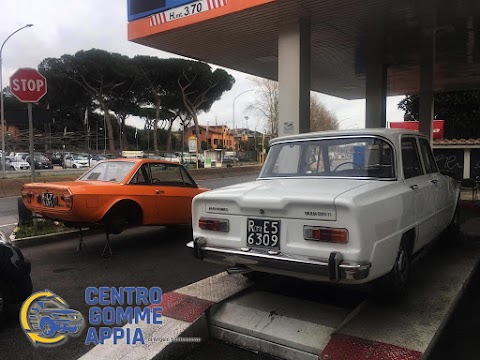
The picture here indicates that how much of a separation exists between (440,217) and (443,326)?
192 centimetres

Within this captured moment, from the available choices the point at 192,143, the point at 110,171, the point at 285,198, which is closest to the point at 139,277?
the point at 110,171

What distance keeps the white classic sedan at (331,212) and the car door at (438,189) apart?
0.04 m

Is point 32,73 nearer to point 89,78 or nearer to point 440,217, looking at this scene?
point 440,217

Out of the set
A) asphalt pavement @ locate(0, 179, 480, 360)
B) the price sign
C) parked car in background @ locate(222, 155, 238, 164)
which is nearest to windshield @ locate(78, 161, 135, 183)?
asphalt pavement @ locate(0, 179, 480, 360)

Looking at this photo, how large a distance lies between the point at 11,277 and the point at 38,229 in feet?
15.2

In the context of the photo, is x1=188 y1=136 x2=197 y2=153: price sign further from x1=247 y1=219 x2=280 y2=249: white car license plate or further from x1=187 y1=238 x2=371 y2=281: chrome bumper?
x1=247 y1=219 x2=280 y2=249: white car license plate

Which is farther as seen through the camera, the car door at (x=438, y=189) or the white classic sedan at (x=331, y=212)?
the car door at (x=438, y=189)

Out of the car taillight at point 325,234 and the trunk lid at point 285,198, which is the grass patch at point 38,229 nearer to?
the trunk lid at point 285,198

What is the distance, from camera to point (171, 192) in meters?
7.58

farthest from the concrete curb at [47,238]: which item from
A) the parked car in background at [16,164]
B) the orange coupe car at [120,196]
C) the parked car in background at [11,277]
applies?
the parked car in background at [16,164]

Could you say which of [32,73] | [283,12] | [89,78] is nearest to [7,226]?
[32,73]

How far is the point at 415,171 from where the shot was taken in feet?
15.4

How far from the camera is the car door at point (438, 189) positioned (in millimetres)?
5100

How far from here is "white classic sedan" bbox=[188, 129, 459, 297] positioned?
128 inches
